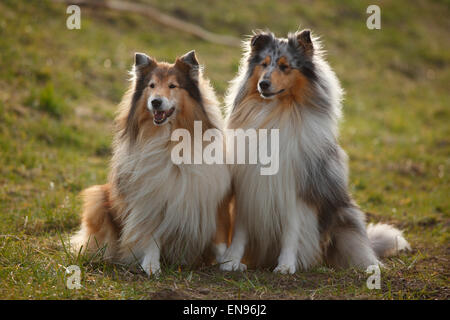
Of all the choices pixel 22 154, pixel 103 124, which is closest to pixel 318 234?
pixel 22 154

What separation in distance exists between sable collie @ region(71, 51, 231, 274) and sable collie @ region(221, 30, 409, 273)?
0.87 feet

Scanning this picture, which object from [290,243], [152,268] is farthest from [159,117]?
[290,243]

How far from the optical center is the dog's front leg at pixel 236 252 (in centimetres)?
431

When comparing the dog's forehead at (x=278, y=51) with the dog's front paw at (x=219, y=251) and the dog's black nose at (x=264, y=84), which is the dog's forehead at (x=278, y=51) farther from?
the dog's front paw at (x=219, y=251)

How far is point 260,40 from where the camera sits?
14.6ft

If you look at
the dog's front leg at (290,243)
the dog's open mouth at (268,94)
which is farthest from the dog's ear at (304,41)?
the dog's front leg at (290,243)

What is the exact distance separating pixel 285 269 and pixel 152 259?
1.15 metres

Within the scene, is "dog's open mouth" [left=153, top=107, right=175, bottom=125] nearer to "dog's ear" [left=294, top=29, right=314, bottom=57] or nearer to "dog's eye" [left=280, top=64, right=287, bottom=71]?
"dog's eye" [left=280, top=64, right=287, bottom=71]

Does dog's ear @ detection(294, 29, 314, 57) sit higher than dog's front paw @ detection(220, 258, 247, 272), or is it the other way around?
dog's ear @ detection(294, 29, 314, 57)

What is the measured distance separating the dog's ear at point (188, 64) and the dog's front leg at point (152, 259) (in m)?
1.52

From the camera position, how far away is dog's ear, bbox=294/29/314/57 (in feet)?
14.4

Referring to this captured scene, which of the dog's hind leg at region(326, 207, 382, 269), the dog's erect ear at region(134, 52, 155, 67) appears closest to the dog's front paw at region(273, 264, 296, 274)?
the dog's hind leg at region(326, 207, 382, 269)

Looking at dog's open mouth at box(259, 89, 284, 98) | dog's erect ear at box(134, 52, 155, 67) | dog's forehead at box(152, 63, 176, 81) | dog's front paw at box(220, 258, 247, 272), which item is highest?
dog's erect ear at box(134, 52, 155, 67)

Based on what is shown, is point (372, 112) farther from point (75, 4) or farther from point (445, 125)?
point (75, 4)
